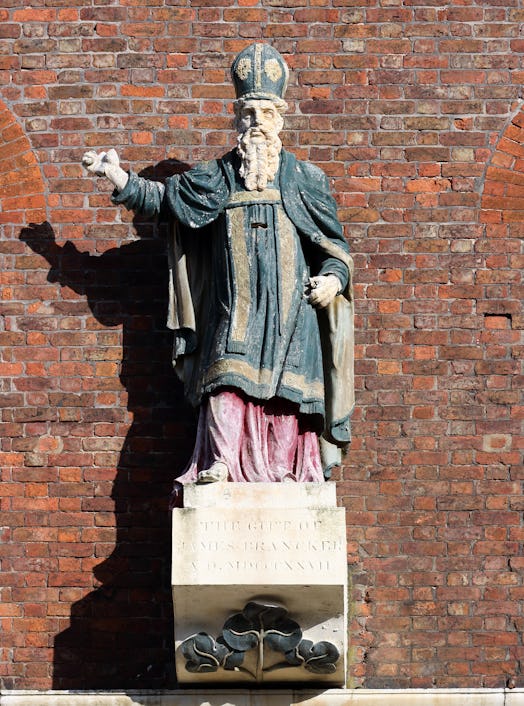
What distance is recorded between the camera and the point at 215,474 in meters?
9.91

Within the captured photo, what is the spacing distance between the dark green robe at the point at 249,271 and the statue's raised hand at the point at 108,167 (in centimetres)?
4

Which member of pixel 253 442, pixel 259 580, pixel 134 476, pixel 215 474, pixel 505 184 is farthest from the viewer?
pixel 505 184

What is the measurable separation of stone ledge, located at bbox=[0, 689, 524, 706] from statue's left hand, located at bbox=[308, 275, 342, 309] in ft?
5.75

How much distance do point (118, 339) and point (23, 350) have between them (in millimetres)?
462

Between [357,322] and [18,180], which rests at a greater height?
[18,180]

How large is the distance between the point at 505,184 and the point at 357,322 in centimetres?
101

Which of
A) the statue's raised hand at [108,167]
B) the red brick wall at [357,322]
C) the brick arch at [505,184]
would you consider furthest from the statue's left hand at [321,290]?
the brick arch at [505,184]

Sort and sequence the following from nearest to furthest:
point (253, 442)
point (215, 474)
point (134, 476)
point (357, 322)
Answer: point (215, 474) < point (253, 442) < point (134, 476) < point (357, 322)

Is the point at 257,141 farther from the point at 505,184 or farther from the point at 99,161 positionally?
the point at 505,184

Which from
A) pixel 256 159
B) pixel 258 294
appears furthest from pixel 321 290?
pixel 256 159

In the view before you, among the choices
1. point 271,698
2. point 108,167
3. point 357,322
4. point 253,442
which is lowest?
point 271,698

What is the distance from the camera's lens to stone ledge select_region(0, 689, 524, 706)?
400 inches

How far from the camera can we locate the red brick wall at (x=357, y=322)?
10.7 meters

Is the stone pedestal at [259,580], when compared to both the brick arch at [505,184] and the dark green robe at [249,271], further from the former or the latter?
the brick arch at [505,184]
